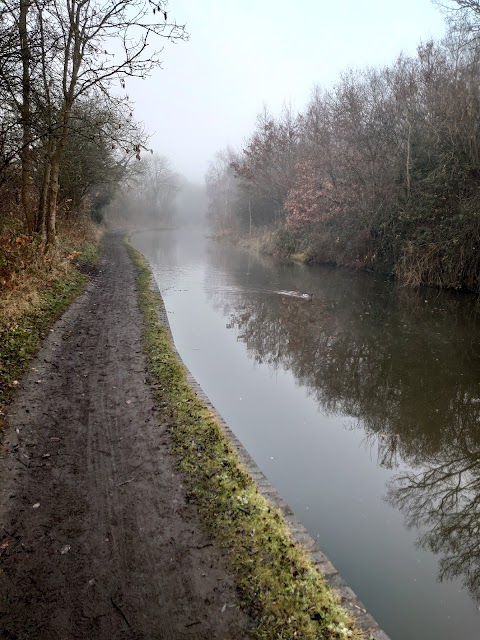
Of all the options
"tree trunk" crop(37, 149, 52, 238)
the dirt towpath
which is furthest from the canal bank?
"tree trunk" crop(37, 149, 52, 238)

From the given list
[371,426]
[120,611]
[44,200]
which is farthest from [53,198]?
[120,611]

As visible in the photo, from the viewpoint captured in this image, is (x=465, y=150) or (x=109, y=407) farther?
(x=465, y=150)

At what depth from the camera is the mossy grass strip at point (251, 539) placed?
2994 mm

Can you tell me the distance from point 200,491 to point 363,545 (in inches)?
72.5

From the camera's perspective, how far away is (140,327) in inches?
401

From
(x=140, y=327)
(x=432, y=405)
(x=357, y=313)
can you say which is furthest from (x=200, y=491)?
(x=357, y=313)

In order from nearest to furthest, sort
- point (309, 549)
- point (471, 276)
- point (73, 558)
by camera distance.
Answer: point (73, 558)
point (309, 549)
point (471, 276)

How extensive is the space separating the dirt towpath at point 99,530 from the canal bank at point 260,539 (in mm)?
151

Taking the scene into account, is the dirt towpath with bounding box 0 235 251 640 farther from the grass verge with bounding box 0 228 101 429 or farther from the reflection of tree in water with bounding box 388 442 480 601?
the reflection of tree in water with bounding box 388 442 480 601

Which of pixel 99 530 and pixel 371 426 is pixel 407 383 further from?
pixel 99 530

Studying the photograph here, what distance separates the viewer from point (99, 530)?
149 inches

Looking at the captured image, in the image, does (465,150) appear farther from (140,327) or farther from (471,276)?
(140,327)

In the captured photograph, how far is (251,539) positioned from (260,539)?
0.08 m

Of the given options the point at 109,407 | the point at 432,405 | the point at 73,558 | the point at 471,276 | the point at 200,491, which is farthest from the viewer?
the point at 471,276
